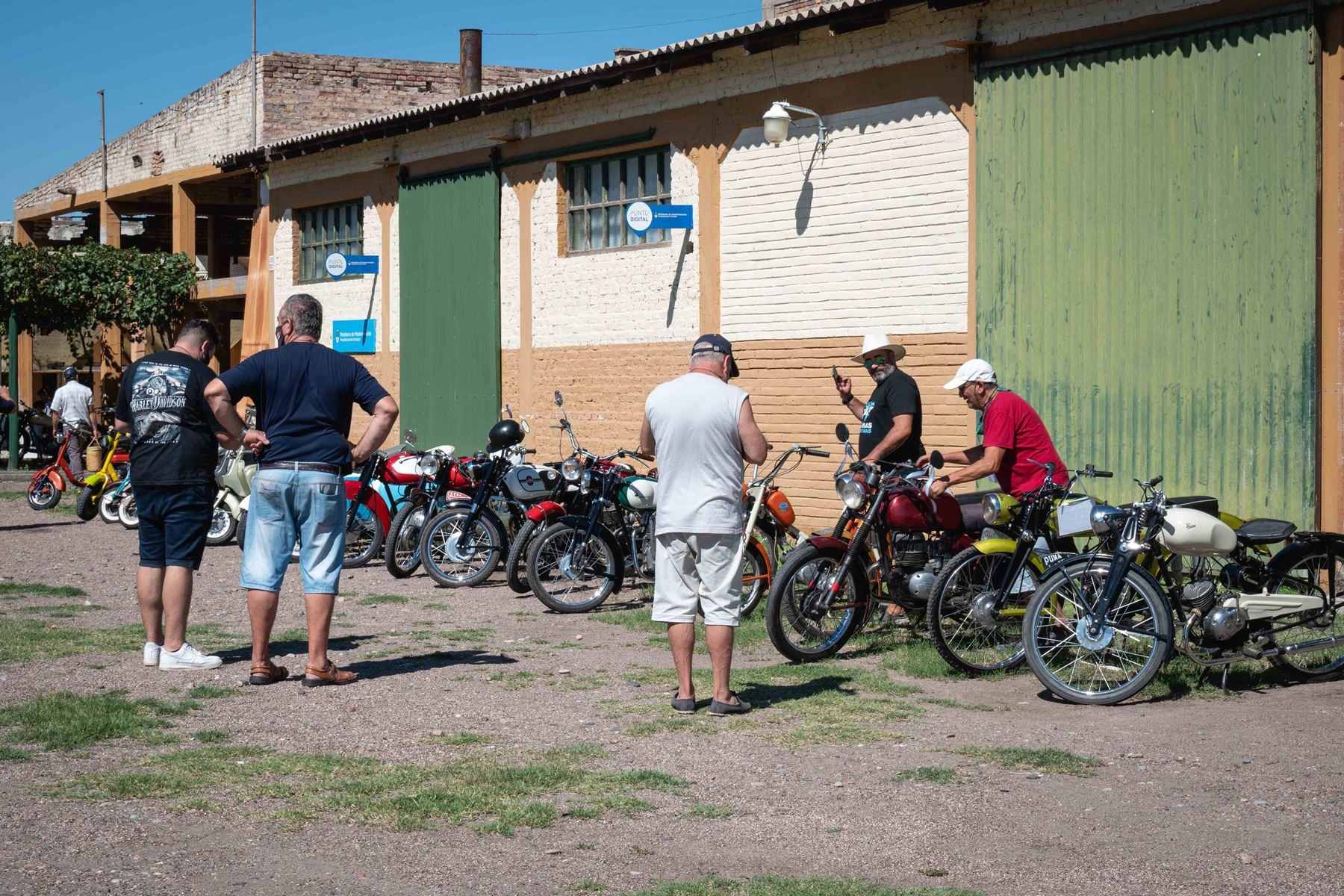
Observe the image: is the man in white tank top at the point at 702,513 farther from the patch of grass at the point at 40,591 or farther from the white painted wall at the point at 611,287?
the white painted wall at the point at 611,287

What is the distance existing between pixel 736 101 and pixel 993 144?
3533mm

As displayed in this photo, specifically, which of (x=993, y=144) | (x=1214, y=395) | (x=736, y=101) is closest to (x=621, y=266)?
(x=736, y=101)

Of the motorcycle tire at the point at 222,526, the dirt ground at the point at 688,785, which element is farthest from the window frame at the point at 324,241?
the dirt ground at the point at 688,785

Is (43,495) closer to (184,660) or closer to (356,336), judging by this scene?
(356,336)

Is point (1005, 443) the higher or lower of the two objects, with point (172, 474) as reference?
higher

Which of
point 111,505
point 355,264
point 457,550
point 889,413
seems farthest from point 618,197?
point 889,413

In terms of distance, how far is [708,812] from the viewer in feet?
18.5

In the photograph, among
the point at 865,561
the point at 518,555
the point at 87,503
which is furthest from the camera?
the point at 87,503

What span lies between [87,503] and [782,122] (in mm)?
9918

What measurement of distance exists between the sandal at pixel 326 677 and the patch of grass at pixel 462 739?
4.50 feet

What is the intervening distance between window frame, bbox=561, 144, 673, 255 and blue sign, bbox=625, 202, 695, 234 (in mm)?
182

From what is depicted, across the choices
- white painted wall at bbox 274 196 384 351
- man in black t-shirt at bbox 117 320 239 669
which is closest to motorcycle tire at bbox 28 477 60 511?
white painted wall at bbox 274 196 384 351

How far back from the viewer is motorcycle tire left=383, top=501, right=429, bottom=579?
42.4 feet

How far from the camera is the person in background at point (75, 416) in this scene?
21719 millimetres
